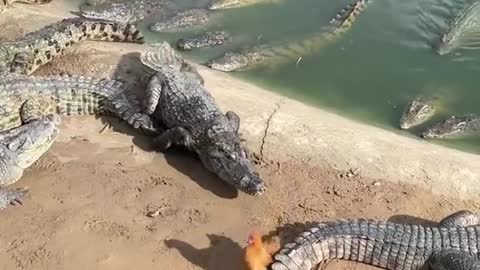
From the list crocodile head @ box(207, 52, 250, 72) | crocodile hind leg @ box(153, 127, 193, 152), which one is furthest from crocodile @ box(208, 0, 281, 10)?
crocodile hind leg @ box(153, 127, 193, 152)

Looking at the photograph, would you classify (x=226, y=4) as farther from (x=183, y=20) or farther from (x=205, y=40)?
(x=205, y=40)

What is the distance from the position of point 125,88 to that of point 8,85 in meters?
1.14

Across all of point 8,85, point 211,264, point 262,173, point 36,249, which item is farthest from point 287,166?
point 8,85

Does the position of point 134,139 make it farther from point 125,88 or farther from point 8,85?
point 8,85

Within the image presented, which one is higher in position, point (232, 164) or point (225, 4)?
point (232, 164)

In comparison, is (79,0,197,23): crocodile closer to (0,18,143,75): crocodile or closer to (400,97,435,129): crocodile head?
(0,18,143,75): crocodile

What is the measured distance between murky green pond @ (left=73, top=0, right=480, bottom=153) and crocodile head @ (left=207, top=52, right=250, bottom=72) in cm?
13

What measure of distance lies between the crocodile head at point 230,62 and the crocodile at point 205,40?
426 millimetres

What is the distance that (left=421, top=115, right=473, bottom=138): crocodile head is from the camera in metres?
7.46

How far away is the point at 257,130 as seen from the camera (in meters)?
6.84

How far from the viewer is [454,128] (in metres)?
7.51

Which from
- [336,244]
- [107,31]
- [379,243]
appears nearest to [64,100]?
[107,31]

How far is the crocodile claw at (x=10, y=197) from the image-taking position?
576 centimetres

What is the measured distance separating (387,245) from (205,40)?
14.4 feet
